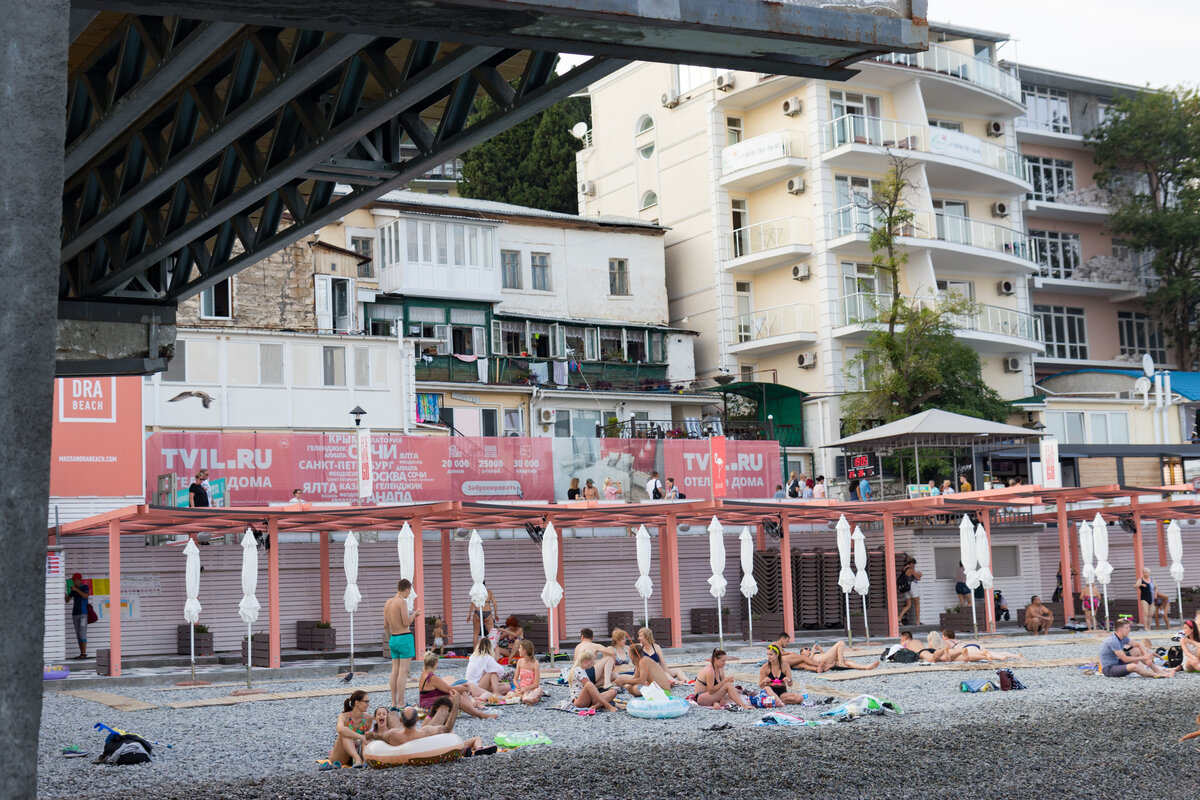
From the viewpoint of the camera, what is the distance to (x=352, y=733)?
12.4 meters

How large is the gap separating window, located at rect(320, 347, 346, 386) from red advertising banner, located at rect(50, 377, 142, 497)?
848cm

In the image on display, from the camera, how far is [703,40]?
7.31 m

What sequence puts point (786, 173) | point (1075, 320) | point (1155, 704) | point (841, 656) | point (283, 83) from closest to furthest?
point (283, 83) → point (1155, 704) → point (841, 656) → point (786, 173) → point (1075, 320)

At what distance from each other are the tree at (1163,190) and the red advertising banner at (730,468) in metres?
26.0

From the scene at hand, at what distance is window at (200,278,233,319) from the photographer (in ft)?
114

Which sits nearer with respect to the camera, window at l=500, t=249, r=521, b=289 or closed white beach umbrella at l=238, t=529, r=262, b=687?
closed white beach umbrella at l=238, t=529, r=262, b=687

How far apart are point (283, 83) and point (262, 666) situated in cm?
1568

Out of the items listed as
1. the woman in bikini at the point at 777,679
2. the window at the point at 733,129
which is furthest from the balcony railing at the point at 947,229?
the woman in bikini at the point at 777,679

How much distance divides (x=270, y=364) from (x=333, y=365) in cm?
170

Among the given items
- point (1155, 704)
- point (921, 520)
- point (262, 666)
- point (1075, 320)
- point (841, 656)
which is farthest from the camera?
point (1075, 320)

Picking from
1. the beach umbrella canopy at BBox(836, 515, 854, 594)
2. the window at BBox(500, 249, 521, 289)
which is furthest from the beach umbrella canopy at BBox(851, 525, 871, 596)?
the window at BBox(500, 249, 521, 289)

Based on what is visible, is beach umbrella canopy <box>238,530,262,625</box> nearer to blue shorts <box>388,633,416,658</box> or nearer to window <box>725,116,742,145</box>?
blue shorts <box>388,633,416,658</box>

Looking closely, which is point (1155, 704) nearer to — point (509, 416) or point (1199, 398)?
point (509, 416)

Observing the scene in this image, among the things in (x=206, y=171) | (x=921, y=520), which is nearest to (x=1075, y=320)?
(x=921, y=520)
